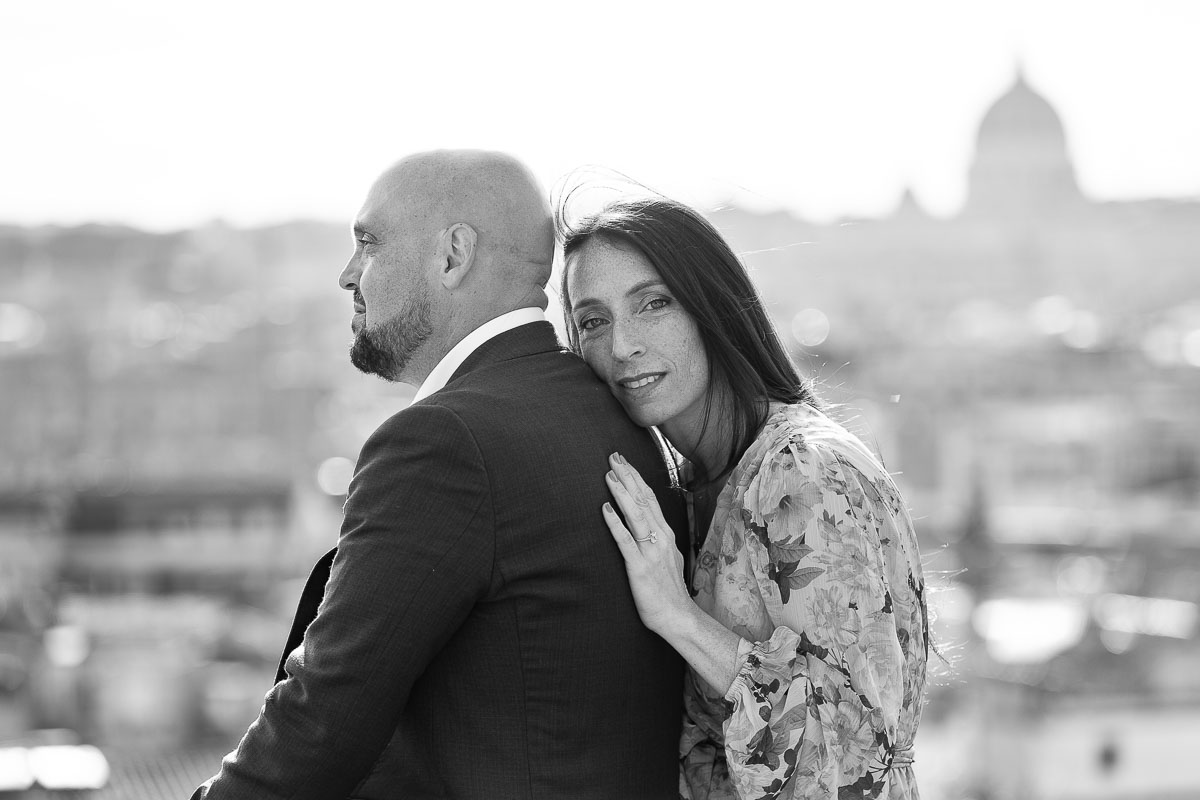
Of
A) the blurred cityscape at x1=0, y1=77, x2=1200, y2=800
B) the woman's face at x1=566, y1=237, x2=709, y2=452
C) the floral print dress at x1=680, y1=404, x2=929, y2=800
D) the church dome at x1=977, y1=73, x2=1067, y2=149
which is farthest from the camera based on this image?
the church dome at x1=977, y1=73, x2=1067, y2=149

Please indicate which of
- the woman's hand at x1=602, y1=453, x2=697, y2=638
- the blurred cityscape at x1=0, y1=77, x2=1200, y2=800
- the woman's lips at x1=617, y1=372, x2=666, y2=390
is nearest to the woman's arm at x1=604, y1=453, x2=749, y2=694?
the woman's hand at x1=602, y1=453, x2=697, y2=638

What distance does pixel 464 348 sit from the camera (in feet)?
5.83

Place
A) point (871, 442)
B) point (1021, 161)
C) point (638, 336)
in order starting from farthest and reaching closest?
point (1021, 161), point (871, 442), point (638, 336)

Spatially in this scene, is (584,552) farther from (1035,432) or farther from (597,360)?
(1035,432)

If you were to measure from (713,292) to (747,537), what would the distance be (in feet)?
0.84

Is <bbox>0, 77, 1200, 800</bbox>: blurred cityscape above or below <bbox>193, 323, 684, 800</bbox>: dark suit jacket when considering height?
below

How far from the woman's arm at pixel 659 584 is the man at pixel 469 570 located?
2cm

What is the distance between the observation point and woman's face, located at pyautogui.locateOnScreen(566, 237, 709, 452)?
1.84 meters

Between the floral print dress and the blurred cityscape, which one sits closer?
the floral print dress

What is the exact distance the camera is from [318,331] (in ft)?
208

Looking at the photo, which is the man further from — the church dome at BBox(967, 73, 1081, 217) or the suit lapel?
the church dome at BBox(967, 73, 1081, 217)

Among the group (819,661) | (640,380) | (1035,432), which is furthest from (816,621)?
(1035,432)

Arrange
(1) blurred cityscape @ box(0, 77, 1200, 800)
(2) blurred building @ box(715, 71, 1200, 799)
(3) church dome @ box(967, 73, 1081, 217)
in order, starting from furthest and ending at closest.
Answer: (3) church dome @ box(967, 73, 1081, 217) < (1) blurred cityscape @ box(0, 77, 1200, 800) < (2) blurred building @ box(715, 71, 1200, 799)

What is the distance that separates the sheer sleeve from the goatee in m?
0.37
